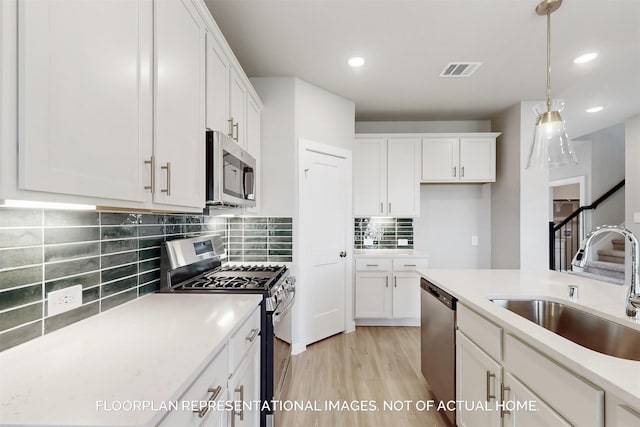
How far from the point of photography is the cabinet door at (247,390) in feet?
4.11

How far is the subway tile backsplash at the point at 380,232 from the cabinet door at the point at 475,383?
2.38 m

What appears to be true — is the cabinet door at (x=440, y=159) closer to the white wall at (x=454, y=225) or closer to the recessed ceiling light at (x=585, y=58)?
the white wall at (x=454, y=225)

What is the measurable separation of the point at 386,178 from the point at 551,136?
6.71ft

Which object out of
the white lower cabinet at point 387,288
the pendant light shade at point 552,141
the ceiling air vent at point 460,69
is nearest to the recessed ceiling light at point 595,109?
the ceiling air vent at point 460,69

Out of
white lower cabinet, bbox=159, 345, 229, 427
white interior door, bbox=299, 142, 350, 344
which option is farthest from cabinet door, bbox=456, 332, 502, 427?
white interior door, bbox=299, 142, 350, 344

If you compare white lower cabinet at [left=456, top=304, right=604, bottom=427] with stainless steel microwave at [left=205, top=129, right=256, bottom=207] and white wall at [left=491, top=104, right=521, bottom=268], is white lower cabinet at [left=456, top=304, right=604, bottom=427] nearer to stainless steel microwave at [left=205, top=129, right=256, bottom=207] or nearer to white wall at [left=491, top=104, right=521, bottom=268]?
stainless steel microwave at [left=205, top=129, right=256, bottom=207]

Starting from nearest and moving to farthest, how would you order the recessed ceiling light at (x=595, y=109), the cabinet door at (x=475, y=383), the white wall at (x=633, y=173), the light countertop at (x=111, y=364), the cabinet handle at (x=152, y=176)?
the light countertop at (x=111, y=364), the cabinet handle at (x=152, y=176), the cabinet door at (x=475, y=383), the recessed ceiling light at (x=595, y=109), the white wall at (x=633, y=173)

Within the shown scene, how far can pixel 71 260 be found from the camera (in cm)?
117

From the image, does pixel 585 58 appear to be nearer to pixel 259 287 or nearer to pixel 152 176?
pixel 259 287

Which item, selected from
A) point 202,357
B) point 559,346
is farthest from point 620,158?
point 202,357

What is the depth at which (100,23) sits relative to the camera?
904 millimetres

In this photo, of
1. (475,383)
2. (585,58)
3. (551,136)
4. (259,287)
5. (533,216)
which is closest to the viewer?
(475,383)

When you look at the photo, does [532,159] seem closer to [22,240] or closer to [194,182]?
[194,182]

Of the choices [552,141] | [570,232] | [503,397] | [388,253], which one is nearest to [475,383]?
[503,397]
